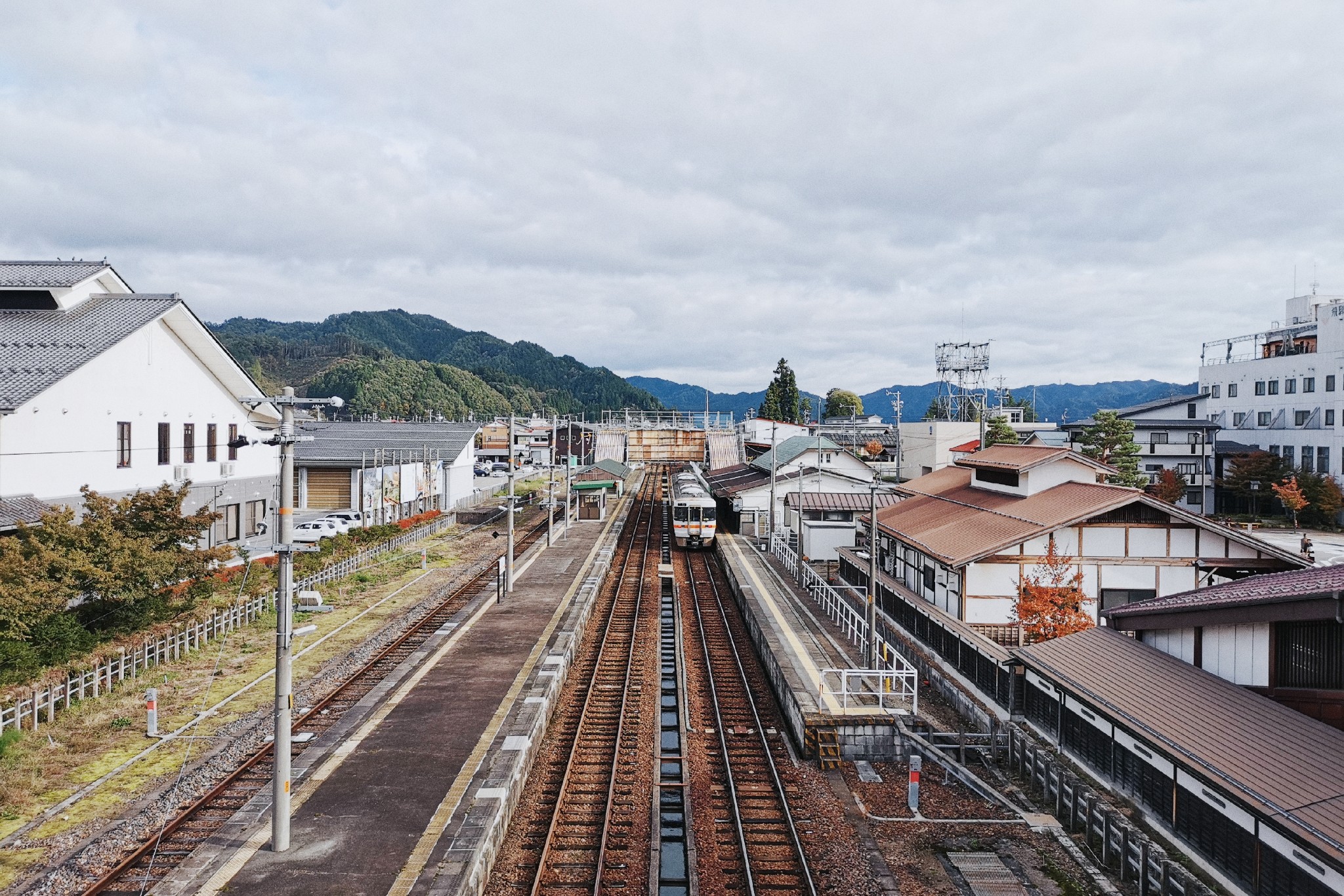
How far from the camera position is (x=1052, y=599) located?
19.6m

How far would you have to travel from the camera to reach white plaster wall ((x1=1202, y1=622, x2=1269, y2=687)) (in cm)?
1109

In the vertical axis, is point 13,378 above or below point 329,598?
above

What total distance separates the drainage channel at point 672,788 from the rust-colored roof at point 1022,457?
37.7ft

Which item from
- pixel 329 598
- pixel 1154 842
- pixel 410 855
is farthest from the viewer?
pixel 329 598

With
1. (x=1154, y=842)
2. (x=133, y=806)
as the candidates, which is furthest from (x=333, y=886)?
(x=1154, y=842)

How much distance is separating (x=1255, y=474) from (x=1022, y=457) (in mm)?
34840

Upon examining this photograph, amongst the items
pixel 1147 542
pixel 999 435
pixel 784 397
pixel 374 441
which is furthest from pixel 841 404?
pixel 1147 542

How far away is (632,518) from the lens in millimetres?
53094

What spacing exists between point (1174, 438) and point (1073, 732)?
48915mm

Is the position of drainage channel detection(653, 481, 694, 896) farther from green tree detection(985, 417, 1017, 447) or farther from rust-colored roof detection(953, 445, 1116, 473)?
green tree detection(985, 417, 1017, 447)

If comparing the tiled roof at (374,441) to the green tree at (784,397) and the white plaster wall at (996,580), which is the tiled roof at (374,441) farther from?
the green tree at (784,397)

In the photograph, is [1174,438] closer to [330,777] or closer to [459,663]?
[459,663]

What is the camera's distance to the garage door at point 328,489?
155 ft

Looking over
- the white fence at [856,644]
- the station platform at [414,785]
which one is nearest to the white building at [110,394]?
the station platform at [414,785]
